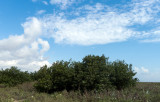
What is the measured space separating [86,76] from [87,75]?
0.43 feet

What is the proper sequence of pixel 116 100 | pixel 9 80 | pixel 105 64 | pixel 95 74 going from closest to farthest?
pixel 116 100 < pixel 95 74 < pixel 105 64 < pixel 9 80

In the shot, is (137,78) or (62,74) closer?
(62,74)

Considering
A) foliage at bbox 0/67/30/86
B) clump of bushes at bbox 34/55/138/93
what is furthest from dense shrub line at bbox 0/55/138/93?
foliage at bbox 0/67/30/86

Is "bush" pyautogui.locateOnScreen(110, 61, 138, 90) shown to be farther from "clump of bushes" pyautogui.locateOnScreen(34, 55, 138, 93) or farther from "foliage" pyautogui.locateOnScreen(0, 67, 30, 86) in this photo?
"foliage" pyautogui.locateOnScreen(0, 67, 30, 86)

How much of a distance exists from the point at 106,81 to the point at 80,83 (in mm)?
2095

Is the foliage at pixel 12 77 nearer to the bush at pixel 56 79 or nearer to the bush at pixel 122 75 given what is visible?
the bush at pixel 56 79

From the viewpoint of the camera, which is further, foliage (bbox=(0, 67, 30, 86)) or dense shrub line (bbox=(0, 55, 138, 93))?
foliage (bbox=(0, 67, 30, 86))

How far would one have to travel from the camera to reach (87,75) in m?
13.5

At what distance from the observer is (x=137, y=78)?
16.6 metres

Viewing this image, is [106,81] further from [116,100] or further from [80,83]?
[116,100]

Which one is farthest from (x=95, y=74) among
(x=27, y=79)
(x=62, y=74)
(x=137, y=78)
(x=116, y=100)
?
(x=27, y=79)

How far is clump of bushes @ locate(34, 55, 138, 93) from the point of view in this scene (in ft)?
44.8

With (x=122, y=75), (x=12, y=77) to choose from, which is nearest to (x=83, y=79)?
(x=122, y=75)

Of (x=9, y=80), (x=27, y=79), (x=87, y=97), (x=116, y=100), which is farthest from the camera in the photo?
(x=27, y=79)
